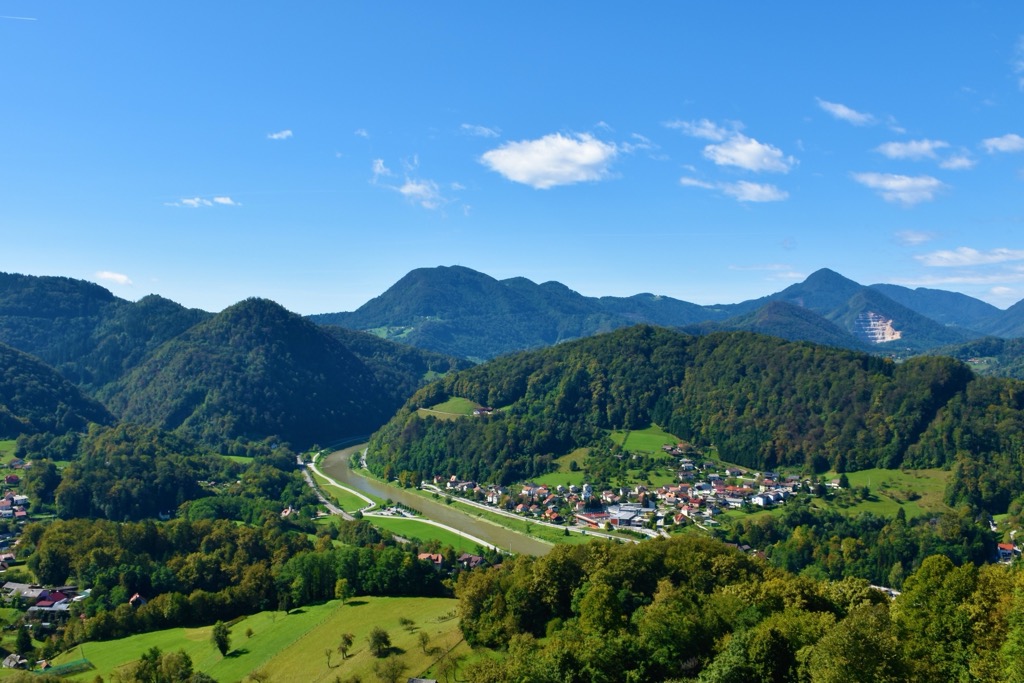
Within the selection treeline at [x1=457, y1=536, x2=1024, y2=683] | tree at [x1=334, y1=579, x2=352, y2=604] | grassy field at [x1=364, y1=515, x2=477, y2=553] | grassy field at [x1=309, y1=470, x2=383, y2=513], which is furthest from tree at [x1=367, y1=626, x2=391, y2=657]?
grassy field at [x1=309, y1=470, x2=383, y2=513]

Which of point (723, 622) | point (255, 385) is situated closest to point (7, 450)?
point (255, 385)

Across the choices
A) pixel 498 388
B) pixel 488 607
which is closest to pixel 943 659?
pixel 488 607

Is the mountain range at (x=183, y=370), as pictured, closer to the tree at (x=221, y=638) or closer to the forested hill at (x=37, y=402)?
the forested hill at (x=37, y=402)

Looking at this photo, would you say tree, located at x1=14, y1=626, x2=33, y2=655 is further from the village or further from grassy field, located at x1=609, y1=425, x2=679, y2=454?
grassy field, located at x1=609, y1=425, x2=679, y2=454

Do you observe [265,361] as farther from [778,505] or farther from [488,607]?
[488,607]

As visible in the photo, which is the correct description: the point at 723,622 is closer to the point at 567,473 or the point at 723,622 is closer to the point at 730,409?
the point at 567,473

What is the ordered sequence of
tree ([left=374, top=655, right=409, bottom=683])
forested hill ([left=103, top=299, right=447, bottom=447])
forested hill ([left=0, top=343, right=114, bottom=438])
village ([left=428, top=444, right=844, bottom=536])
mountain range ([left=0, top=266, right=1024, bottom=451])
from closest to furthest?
tree ([left=374, top=655, right=409, bottom=683]) < village ([left=428, top=444, right=844, bottom=536]) < forested hill ([left=0, top=343, right=114, bottom=438]) < mountain range ([left=0, top=266, right=1024, bottom=451]) < forested hill ([left=103, top=299, right=447, bottom=447])
